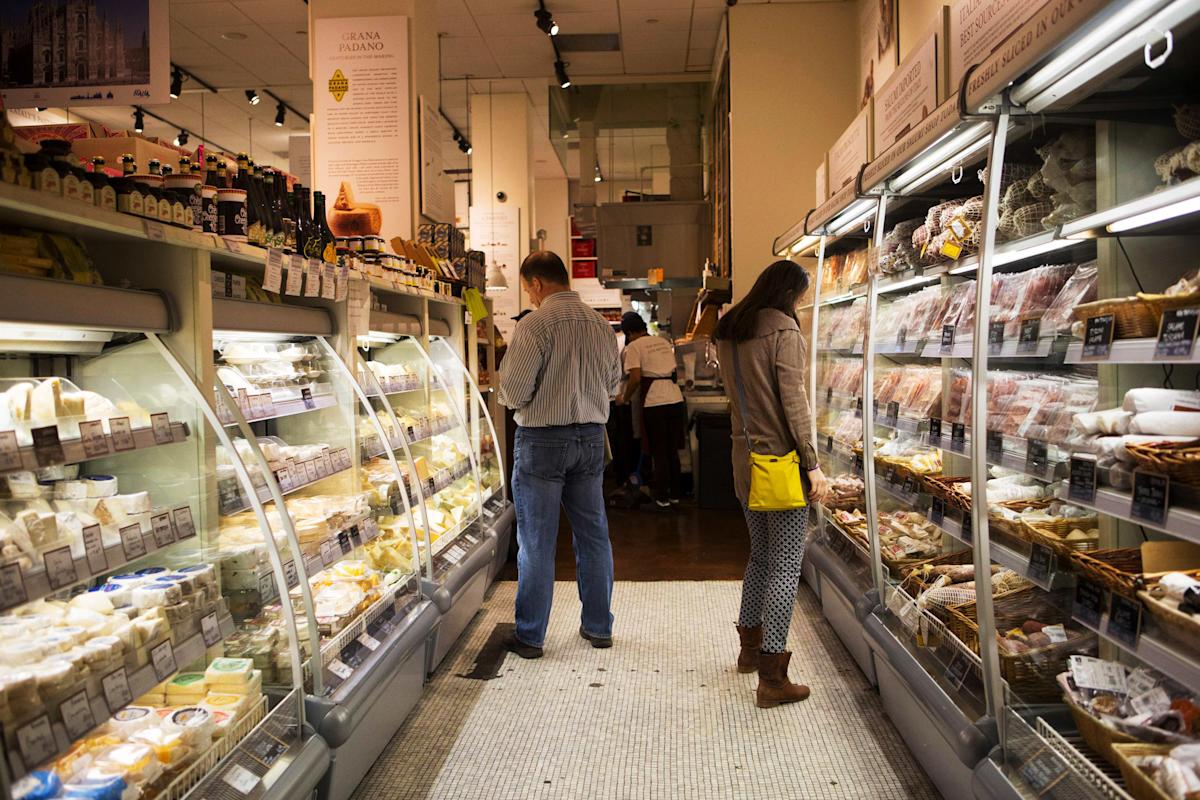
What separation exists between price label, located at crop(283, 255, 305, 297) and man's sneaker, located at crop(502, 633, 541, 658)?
207 cm

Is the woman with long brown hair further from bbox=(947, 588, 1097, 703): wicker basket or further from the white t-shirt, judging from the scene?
the white t-shirt

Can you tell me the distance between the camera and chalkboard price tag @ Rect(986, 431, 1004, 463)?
251 centimetres

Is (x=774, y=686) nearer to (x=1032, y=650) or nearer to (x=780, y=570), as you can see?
(x=780, y=570)

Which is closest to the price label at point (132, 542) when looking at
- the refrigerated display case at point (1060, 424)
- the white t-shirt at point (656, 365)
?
the refrigerated display case at point (1060, 424)

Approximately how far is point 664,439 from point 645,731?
474 cm

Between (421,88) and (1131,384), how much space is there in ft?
16.2

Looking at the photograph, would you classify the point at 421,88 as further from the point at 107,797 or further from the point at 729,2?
the point at 107,797

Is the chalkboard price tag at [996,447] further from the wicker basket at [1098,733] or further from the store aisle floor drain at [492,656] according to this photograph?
the store aisle floor drain at [492,656]

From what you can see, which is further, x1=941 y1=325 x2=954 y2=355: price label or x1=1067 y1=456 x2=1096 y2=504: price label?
x1=941 y1=325 x2=954 y2=355: price label

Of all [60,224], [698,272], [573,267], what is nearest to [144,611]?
[60,224]

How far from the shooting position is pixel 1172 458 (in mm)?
1776

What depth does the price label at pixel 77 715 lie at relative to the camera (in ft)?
5.22

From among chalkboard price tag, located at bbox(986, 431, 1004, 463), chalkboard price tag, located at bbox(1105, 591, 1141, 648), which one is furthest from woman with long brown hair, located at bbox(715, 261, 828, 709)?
chalkboard price tag, located at bbox(1105, 591, 1141, 648)

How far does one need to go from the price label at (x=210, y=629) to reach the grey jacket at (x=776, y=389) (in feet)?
6.81
